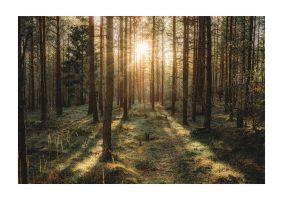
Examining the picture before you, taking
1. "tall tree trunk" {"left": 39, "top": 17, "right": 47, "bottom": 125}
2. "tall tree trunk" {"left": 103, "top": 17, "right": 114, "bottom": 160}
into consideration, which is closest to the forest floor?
"tall tree trunk" {"left": 103, "top": 17, "right": 114, "bottom": 160}

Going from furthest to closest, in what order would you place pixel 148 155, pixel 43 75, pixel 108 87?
pixel 43 75, pixel 148 155, pixel 108 87

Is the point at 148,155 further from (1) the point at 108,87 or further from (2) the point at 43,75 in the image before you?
(2) the point at 43,75

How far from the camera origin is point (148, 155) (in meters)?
11.1

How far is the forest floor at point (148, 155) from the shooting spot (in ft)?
29.3

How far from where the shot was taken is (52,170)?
9414 millimetres

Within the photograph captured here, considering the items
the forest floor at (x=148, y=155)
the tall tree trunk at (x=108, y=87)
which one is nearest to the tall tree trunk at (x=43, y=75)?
the forest floor at (x=148, y=155)

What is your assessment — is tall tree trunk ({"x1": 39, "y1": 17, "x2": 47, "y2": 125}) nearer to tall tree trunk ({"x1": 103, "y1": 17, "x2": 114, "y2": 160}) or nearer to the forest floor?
the forest floor

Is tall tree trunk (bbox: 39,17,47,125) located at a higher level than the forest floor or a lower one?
higher

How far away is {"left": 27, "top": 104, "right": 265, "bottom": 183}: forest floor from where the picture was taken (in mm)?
8922

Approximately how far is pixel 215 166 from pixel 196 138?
13.1 feet

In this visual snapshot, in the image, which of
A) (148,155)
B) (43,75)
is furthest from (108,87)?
(43,75)

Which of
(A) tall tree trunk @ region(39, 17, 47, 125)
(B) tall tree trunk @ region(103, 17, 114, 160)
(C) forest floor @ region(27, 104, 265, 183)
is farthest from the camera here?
(A) tall tree trunk @ region(39, 17, 47, 125)
